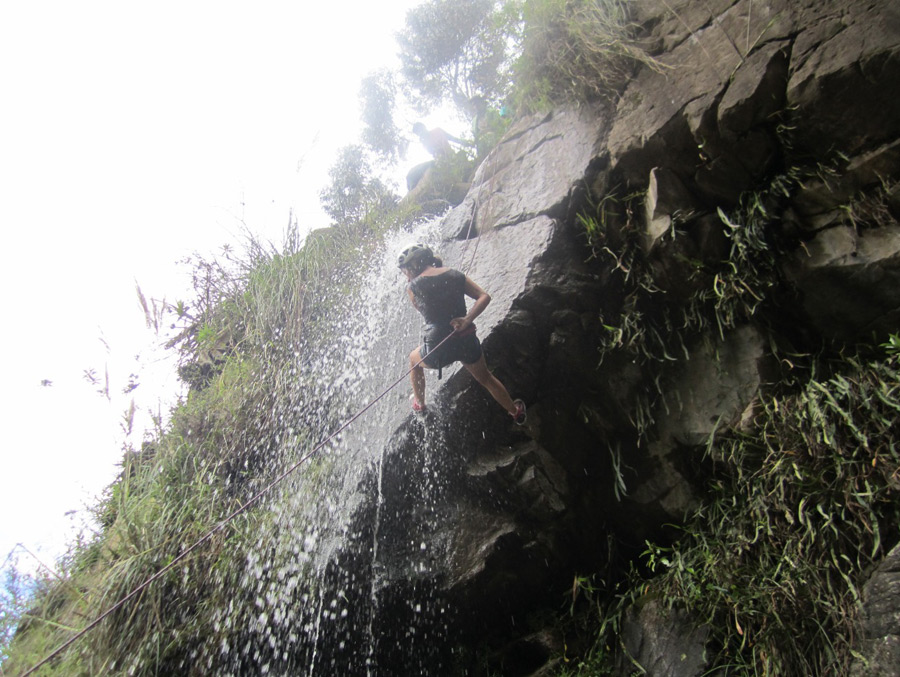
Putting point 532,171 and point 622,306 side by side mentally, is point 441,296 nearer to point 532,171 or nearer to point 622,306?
point 622,306

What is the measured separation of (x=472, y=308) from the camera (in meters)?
3.50

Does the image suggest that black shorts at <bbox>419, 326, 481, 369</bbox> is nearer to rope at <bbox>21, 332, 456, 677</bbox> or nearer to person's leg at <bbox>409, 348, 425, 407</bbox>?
rope at <bbox>21, 332, 456, 677</bbox>

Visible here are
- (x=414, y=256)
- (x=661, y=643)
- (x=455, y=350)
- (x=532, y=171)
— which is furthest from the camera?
(x=532, y=171)

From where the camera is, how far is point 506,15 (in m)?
6.61

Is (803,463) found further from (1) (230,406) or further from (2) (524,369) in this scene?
(1) (230,406)

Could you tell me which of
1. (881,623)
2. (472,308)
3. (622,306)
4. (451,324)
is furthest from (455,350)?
(881,623)

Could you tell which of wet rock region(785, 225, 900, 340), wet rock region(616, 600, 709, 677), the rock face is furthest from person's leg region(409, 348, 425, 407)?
wet rock region(785, 225, 900, 340)

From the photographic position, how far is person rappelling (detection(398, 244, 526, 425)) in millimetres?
3484

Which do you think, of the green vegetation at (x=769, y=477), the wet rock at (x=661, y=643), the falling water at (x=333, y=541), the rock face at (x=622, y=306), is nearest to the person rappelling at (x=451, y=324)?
the rock face at (x=622, y=306)

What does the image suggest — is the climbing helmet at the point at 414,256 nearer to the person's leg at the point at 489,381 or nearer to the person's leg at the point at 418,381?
the person's leg at the point at 418,381

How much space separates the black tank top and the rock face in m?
0.37

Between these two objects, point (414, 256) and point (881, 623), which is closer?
point (881, 623)

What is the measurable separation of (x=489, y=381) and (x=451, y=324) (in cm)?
55

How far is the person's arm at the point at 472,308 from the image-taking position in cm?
342
